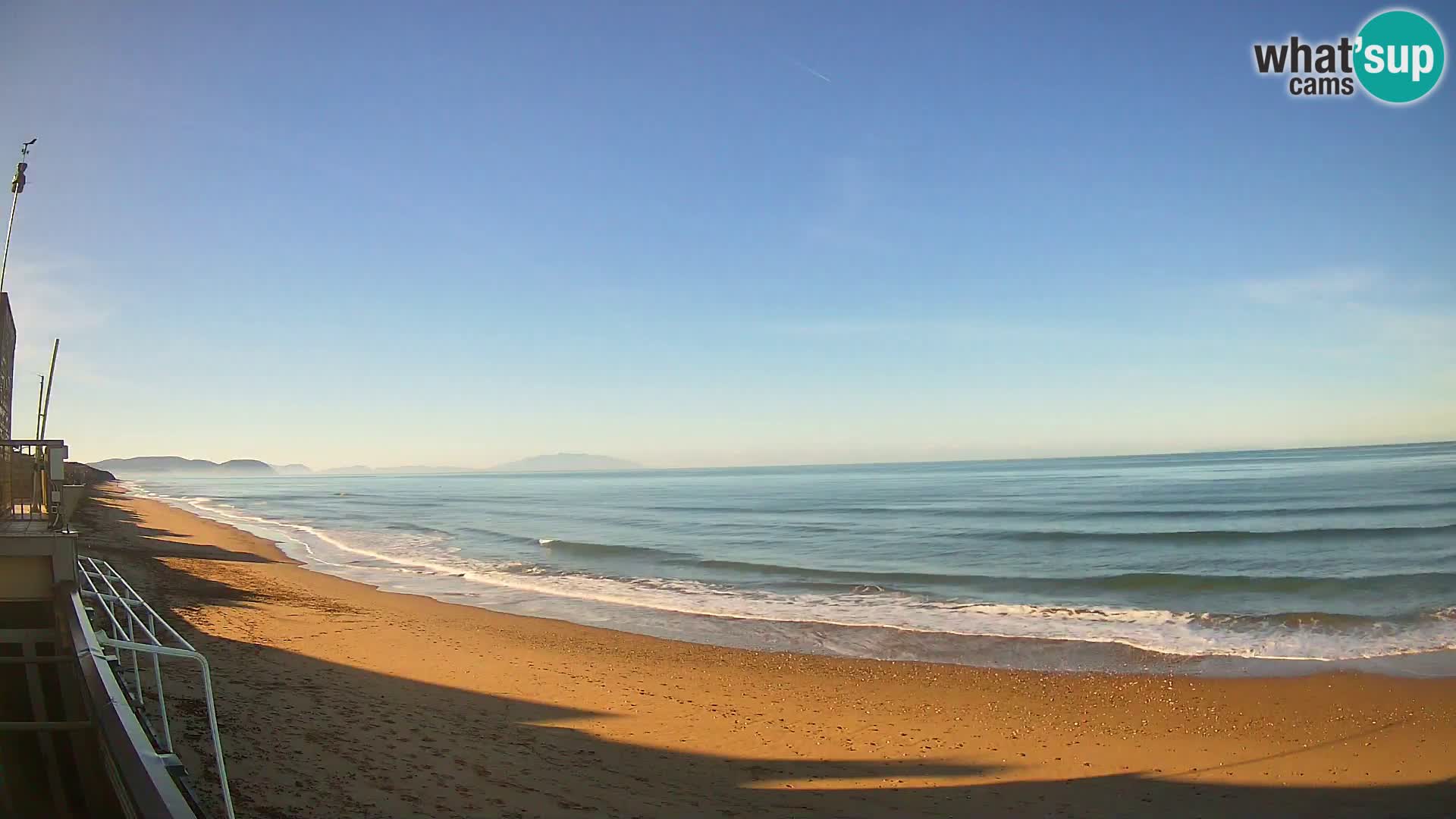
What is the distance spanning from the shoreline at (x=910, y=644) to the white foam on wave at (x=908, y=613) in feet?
0.34

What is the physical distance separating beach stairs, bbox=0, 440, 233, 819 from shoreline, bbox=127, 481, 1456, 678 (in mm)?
7494

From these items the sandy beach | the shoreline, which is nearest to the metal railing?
the sandy beach

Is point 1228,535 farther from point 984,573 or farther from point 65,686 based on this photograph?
point 65,686

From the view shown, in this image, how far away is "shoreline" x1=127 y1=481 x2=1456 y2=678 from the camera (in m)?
11.2

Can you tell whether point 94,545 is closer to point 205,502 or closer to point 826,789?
point 826,789

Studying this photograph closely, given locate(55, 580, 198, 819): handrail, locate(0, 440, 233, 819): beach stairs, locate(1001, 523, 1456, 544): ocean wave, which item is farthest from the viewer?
locate(1001, 523, 1456, 544): ocean wave

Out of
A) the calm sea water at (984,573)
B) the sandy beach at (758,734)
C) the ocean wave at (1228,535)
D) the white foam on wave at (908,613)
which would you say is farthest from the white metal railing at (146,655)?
the ocean wave at (1228,535)

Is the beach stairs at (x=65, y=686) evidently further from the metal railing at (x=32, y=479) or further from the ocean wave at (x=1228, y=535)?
the ocean wave at (x=1228, y=535)

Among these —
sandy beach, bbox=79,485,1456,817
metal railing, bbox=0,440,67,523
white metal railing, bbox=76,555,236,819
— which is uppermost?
metal railing, bbox=0,440,67,523

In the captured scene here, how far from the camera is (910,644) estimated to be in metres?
13.0

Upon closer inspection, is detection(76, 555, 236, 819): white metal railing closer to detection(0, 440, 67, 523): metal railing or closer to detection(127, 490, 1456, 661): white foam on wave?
detection(0, 440, 67, 523): metal railing

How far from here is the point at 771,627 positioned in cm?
1448

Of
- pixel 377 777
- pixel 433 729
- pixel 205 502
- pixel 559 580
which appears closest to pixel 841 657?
pixel 433 729

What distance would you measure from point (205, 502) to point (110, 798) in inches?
2500
